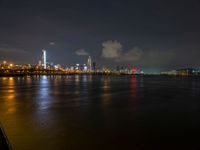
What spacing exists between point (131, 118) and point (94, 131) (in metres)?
4.02

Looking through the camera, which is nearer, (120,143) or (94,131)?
(120,143)

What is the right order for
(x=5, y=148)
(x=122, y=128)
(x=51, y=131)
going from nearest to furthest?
(x=5, y=148)
(x=51, y=131)
(x=122, y=128)

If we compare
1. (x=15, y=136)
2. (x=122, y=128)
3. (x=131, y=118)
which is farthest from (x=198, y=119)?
(x=15, y=136)

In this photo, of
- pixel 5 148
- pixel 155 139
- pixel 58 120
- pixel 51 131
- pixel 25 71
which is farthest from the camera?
pixel 25 71

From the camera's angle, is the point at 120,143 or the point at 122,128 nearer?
the point at 120,143

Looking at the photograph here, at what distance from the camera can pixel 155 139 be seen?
31.5ft

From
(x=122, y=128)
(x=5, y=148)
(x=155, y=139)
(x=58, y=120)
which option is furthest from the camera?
(x=58, y=120)

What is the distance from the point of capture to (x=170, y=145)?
8867mm

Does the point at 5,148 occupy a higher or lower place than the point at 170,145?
higher

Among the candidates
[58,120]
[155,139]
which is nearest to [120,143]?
[155,139]

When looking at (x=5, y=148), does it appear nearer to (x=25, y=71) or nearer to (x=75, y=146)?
(x=75, y=146)

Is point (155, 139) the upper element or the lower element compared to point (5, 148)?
lower

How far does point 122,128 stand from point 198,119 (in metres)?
6.04

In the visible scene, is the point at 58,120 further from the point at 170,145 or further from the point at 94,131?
the point at 170,145
